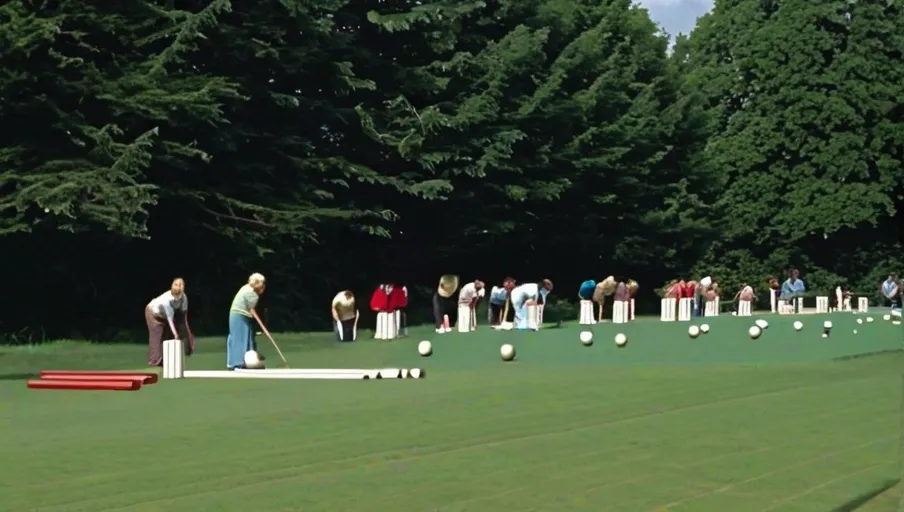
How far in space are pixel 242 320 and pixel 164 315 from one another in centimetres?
200

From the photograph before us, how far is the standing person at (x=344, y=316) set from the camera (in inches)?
1414

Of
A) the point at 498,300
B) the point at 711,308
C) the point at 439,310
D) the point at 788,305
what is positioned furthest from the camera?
the point at 788,305

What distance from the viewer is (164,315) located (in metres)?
26.0

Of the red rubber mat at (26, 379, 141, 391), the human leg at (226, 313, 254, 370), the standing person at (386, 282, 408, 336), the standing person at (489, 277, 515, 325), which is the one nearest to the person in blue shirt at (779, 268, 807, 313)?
the standing person at (489, 277, 515, 325)

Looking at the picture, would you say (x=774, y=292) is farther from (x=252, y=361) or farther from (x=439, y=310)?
(x=252, y=361)

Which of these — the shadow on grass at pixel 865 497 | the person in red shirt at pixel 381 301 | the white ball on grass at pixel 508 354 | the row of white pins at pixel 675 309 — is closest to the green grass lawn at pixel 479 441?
the shadow on grass at pixel 865 497

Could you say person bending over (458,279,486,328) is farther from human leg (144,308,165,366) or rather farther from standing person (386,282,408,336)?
human leg (144,308,165,366)

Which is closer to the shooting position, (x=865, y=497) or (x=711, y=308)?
(x=865, y=497)

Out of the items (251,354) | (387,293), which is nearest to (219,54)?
(387,293)

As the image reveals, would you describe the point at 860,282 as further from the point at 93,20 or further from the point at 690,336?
the point at 93,20

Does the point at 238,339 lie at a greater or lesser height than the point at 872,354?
greater

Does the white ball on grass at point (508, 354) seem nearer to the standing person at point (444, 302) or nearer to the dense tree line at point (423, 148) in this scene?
the dense tree line at point (423, 148)

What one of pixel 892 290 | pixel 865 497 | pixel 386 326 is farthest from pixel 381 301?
pixel 892 290

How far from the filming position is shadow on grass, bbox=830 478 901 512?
34.3 ft
